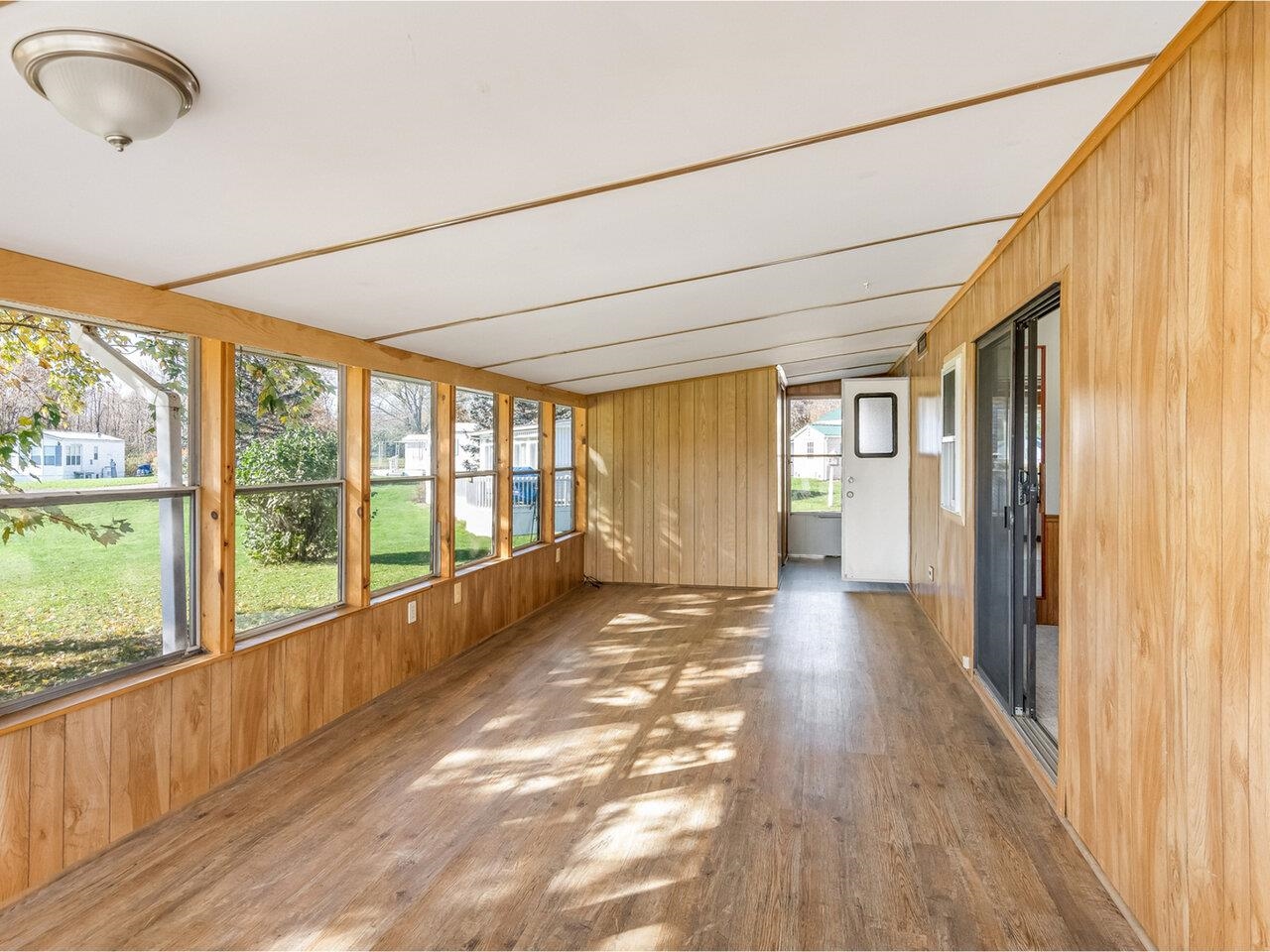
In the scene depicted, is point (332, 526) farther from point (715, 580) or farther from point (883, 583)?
point (883, 583)

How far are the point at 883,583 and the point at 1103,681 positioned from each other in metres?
5.12

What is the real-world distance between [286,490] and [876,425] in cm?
545

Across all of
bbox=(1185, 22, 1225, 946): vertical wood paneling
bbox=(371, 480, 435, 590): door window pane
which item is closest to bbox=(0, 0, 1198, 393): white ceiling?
bbox=(1185, 22, 1225, 946): vertical wood paneling

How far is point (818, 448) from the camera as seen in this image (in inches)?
355

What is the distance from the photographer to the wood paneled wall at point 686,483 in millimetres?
7105

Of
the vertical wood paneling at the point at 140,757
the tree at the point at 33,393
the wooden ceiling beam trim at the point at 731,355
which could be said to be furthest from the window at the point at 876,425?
the tree at the point at 33,393

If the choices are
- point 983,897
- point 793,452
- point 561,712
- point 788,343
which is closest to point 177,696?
point 561,712

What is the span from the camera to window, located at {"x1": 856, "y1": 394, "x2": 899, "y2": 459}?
691 centimetres

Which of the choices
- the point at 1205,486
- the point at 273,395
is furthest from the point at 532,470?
the point at 1205,486

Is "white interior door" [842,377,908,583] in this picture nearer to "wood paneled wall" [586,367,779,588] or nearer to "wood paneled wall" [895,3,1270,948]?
"wood paneled wall" [586,367,779,588]

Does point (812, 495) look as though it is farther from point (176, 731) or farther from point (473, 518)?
point (176, 731)

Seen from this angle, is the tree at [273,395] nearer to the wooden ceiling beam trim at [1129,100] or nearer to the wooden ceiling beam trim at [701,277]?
the wooden ceiling beam trim at [701,277]

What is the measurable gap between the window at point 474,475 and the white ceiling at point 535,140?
6.52ft

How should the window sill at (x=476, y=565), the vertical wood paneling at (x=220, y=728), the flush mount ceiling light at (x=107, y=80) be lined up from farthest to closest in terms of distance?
the window sill at (x=476, y=565)
the vertical wood paneling at (x=220, y=728)
the flush mount ceiling light at (x=107, y=80)
